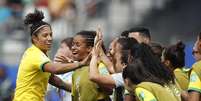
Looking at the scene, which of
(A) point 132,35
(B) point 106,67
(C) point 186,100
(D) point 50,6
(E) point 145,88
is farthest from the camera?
(D) point 50,6

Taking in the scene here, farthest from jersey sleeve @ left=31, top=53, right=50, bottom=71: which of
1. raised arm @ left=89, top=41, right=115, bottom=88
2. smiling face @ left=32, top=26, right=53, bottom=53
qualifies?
raised arm @ left=89, top=41, right=115, bottom=88

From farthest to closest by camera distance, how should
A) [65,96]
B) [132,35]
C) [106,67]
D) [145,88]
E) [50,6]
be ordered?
[50,6] → [65,96] → [132,35] → [106,67] → [145,88]

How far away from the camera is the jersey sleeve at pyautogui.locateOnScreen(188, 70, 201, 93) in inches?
356

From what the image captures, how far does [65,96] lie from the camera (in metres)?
11.9

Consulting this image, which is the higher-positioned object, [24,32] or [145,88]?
[145,88]

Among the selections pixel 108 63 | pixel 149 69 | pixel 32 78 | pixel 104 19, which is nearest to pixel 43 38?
pixel 32 78

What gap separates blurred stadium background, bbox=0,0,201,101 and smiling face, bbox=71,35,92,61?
961 centimetres

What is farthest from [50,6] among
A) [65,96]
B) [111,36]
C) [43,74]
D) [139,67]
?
[139,67]

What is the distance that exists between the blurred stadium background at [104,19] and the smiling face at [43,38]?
366 inches

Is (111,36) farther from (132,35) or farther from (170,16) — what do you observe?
(132,35)

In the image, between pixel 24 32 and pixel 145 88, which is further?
pixel 24 32

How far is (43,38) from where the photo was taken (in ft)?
34.3

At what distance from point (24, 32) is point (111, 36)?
1951 millimetres

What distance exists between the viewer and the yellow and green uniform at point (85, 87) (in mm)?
10000
